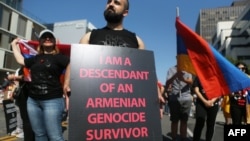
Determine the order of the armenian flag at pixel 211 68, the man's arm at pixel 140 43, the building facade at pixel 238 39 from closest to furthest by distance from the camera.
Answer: the man's arm at pixel 140 43, the armenian flag at pixel 211 68, the building facade at pixel 238 39

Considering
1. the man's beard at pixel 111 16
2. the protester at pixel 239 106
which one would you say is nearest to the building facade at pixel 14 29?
the protester at pixel 239 106

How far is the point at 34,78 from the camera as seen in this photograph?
3.73 metres

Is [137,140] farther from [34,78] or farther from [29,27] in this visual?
[29,27]

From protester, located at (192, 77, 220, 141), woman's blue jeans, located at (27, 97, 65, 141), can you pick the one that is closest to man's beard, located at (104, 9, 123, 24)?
woman's blue jeans, located at (27, 97, 65, 141)

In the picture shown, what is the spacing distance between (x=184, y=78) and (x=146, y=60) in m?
3.38

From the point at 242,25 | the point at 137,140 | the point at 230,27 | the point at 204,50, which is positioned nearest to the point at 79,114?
the point at 137,140

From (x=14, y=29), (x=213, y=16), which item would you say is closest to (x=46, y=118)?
(x=14, y=29)

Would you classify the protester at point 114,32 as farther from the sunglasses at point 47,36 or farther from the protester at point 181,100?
the protester at point 181,100

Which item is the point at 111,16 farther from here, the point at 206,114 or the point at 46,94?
the point at 206,114

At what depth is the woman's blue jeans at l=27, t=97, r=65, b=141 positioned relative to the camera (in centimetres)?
358

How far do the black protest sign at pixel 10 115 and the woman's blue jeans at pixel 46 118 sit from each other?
3.55m

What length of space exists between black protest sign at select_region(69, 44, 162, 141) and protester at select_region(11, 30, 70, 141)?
2.65 feet

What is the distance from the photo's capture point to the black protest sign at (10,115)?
6.95m

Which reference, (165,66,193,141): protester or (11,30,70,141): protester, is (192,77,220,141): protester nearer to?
(165,66,193,141): protester
